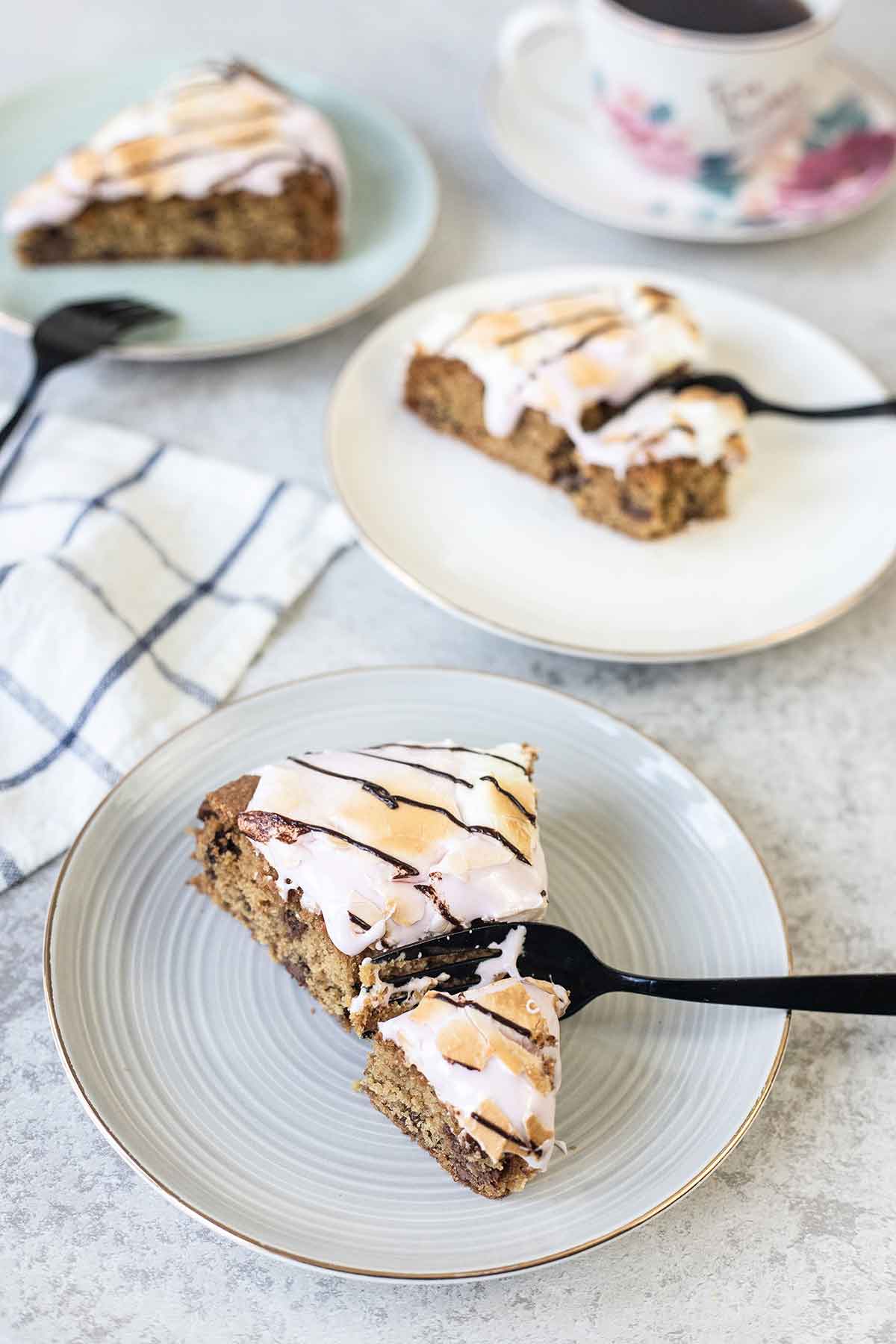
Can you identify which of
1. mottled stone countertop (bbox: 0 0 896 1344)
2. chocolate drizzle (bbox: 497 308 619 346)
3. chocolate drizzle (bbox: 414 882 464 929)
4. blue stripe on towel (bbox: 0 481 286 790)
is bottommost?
mottled stone countertop (bbox: 0 0 896 1344)

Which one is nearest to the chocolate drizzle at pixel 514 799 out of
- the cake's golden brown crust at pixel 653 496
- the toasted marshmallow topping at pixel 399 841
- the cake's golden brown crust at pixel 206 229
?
the toasted marshmallow topping at pixel 399 841

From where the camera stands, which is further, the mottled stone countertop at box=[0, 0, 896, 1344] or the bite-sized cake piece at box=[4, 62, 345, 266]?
the bite-sized cake piece at box=[4, 62, 345, 266]

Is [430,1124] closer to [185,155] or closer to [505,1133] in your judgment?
[505,1133]

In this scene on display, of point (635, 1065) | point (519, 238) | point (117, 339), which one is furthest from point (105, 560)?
point (519, 238)

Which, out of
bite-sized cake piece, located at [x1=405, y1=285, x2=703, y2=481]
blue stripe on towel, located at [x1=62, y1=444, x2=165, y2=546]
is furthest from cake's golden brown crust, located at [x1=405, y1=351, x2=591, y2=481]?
blue stripe on towel, located at [x1=62, y1=444, x2=165, y2=546]

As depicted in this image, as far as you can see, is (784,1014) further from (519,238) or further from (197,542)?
(519,238)

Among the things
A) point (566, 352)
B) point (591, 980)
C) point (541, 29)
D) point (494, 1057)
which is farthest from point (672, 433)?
point (541, 29)

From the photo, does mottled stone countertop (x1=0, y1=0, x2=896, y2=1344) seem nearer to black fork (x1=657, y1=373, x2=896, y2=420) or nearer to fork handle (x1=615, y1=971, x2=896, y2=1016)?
fork handle (x1=615, y1=971, x2=896, y2=1016)
